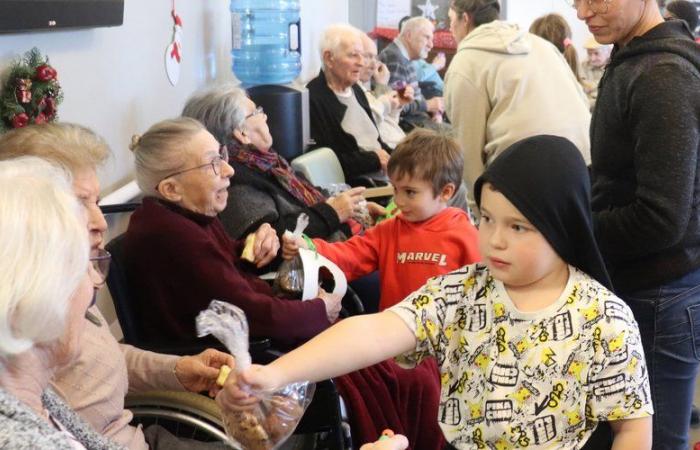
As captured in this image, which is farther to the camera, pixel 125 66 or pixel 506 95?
pixel 506 95

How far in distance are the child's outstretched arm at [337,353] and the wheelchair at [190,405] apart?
50cm

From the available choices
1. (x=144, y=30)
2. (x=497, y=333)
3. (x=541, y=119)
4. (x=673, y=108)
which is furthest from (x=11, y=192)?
(x=541, y=119)

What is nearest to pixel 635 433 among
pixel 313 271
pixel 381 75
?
pixel 313 271

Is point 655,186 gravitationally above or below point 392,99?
above

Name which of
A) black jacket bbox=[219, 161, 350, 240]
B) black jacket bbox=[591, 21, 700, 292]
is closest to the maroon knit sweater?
black jacket bbox=[219, 161, 350, 240]

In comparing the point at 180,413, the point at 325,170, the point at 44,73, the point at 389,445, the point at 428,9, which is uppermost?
the point at 428,9

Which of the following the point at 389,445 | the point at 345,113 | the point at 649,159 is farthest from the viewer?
the point at 345,113

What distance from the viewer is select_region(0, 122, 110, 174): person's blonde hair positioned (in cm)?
175

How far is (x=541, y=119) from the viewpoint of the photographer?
3.37m

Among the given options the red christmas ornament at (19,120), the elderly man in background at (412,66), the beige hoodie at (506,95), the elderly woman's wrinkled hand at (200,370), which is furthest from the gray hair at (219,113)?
the elderly man in background at (412,66)

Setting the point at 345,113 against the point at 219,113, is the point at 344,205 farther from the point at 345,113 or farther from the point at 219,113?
the point at 345,113

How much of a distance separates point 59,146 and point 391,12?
727cm

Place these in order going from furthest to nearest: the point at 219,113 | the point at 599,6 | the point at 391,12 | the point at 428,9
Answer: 1. the point at 428,9
2. the point at 391,12
3. the point at 219,113
4. the point at 599,6

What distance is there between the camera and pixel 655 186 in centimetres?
192
